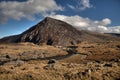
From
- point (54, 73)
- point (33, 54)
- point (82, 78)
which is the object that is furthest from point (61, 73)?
point (33, 54)

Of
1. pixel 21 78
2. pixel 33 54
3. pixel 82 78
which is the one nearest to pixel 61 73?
pixel 82 78

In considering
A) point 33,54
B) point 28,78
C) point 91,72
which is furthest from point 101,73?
point 33,54

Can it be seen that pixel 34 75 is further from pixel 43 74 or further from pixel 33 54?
pixel 33 54

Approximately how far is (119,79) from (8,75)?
47.7 ft

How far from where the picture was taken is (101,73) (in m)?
26.9

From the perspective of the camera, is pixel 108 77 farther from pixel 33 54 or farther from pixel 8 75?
pixel 33 54

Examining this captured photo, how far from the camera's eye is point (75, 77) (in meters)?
25.4

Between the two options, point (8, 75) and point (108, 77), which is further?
point (8, 75)

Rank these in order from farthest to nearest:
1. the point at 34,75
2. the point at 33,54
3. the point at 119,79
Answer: the point at 33,54 < the point at 34,75 < the point at 119,79

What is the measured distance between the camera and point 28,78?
84.4 feet

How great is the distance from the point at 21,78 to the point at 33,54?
102 meters

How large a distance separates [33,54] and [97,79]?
105m

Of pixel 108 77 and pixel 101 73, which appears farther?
pixel 101 73

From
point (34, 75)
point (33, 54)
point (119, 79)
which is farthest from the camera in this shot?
point (33, 54)
